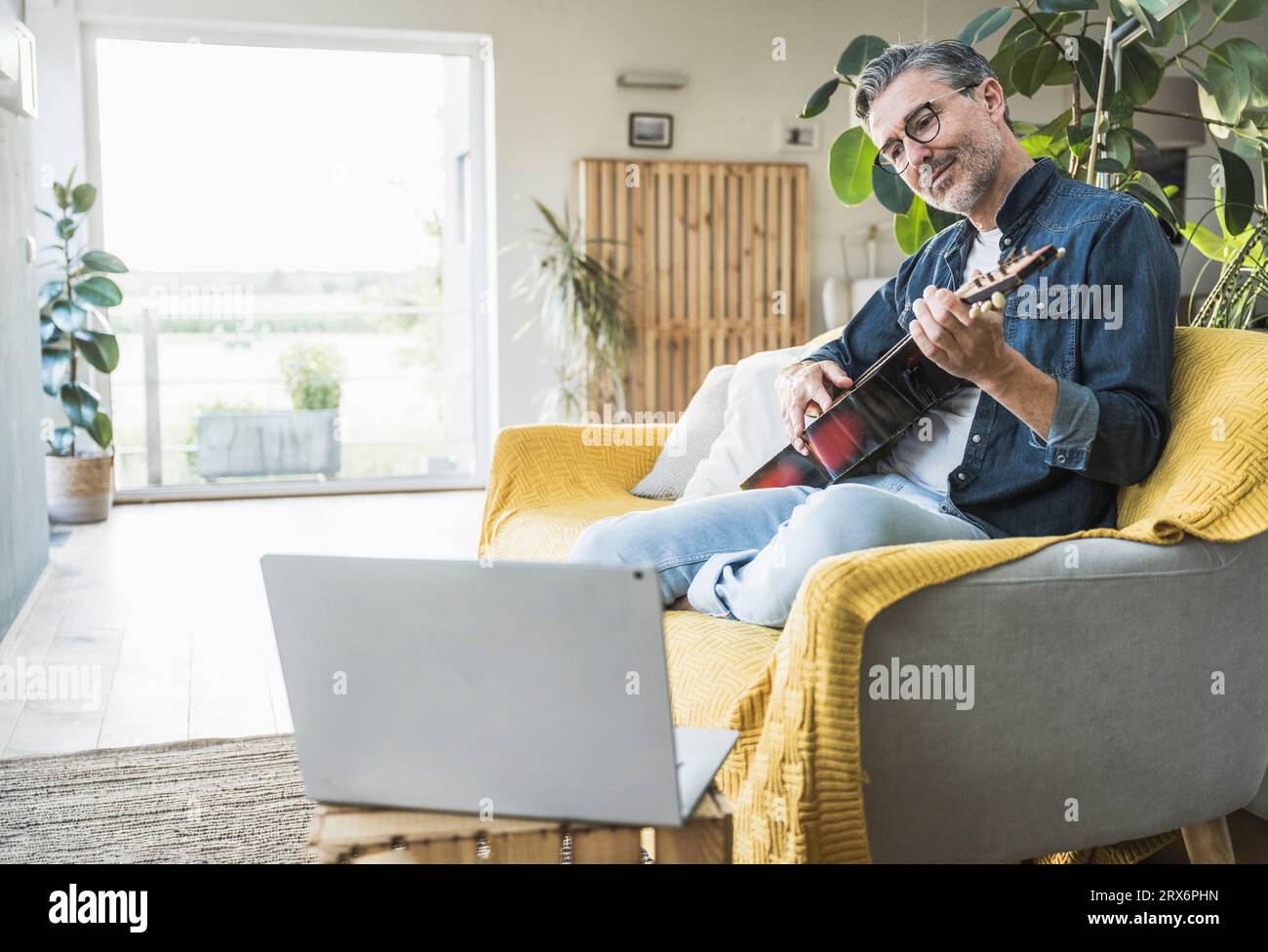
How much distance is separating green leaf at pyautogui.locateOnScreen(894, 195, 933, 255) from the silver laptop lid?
6.59ft

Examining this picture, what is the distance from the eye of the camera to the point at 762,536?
183cm

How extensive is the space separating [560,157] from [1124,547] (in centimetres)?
488

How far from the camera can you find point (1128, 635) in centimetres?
142

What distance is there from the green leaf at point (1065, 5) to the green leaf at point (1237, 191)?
44 cm

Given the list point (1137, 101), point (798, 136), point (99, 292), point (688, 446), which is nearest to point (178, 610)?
point (688, 446)

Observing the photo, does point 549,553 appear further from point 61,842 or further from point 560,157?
point 560,157

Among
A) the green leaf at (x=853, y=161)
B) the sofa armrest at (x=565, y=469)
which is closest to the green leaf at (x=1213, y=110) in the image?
the green leaf at (x=853, y=161)

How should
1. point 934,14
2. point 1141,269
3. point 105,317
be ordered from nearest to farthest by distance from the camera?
1. point 1141,269
2. point 105,317
3. point 934,14

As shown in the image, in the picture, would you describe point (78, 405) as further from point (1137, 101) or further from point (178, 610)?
point (1137, 101)

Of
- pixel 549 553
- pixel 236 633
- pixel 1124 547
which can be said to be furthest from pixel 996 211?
pixel 236 633

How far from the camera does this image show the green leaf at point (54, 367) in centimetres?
506

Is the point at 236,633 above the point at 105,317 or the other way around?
the other way around

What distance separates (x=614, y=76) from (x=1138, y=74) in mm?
3829
